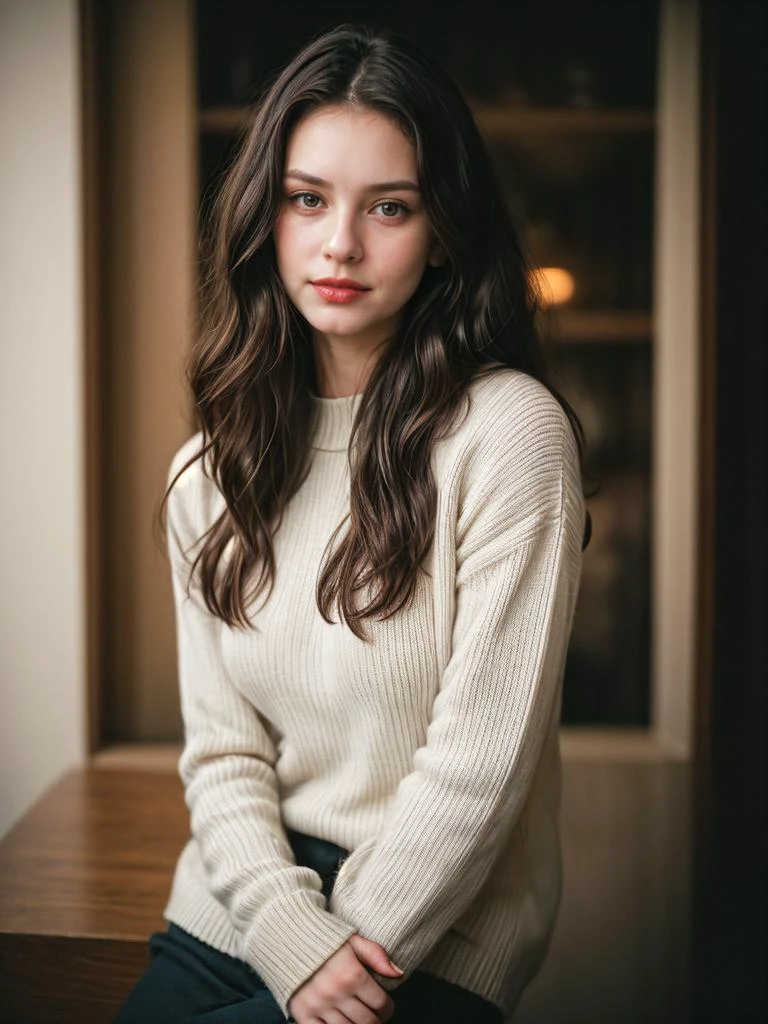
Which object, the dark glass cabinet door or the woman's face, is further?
the dark glass cabinet door

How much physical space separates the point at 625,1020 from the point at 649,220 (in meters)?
1.67

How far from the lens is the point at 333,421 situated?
1223mm

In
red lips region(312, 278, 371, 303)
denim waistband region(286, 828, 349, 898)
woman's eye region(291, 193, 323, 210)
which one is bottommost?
denim waistband region(286, 828, 349, 898)

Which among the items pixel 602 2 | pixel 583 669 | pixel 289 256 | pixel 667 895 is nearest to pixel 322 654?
pixel 289 256

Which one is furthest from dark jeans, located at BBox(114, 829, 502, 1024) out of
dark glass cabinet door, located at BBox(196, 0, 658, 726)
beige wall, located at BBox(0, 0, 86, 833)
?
dark glass cabinet door, located at BBox(196, 0, 658, 726)

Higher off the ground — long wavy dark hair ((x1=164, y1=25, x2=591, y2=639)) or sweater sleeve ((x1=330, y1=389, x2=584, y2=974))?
long wavy dark hair ((x1=164, y1=25, x2=591, y2=639))

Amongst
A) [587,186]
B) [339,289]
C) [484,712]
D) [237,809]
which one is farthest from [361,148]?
[587,186]

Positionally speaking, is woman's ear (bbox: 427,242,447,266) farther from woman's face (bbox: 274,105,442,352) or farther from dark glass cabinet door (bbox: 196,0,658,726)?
dark glass cabinet door (bbox: 196,0,658,726)

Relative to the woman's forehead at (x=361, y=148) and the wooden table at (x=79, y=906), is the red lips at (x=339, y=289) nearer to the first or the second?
the woman's forehead at (x=361, y=148)

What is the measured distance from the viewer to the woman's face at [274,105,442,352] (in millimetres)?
1048

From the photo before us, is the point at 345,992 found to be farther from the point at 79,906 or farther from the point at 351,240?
the point at 351,240

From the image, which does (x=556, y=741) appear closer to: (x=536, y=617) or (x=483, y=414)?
(x=536, y=617)

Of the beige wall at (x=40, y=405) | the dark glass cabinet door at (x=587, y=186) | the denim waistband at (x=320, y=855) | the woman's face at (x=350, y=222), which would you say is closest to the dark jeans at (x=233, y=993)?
the denim waistband at (x=320, y=855)

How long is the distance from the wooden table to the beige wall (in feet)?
1.15
